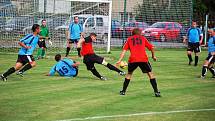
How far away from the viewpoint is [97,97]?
13.8 m

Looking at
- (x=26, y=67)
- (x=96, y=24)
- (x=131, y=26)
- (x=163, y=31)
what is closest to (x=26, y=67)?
(x=26, y=67)

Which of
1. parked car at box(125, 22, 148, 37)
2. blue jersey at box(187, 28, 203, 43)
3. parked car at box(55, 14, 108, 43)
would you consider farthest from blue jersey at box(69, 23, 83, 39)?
parked car at box(125, 22, 148, 37)

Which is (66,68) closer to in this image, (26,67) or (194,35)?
(26,67)

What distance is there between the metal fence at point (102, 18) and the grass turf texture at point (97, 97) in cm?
778

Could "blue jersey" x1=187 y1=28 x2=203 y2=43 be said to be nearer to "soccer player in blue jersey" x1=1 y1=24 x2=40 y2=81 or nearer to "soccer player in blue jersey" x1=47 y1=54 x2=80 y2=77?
"soccer player in blue jersey" x1=47 y1=54 x2=80 y2=77

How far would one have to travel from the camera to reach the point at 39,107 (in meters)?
12.1

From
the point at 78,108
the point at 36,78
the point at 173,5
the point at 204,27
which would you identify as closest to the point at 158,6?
the point at 173,5

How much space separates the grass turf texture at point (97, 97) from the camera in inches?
449

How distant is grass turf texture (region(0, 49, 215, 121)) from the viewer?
11406 mm

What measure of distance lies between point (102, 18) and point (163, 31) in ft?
20.4

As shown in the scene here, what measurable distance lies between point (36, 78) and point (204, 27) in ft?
77.3

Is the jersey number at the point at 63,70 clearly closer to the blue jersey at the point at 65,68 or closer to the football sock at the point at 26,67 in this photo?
the blue jersey at the point at 65,68

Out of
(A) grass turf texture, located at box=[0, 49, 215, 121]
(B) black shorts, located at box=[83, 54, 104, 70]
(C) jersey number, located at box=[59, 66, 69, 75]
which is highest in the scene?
(B) black shorts, located at box=[83, 54, 104, 70]

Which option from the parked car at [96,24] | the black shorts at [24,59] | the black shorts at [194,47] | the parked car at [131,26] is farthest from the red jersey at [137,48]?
the parked car at [131,26]
